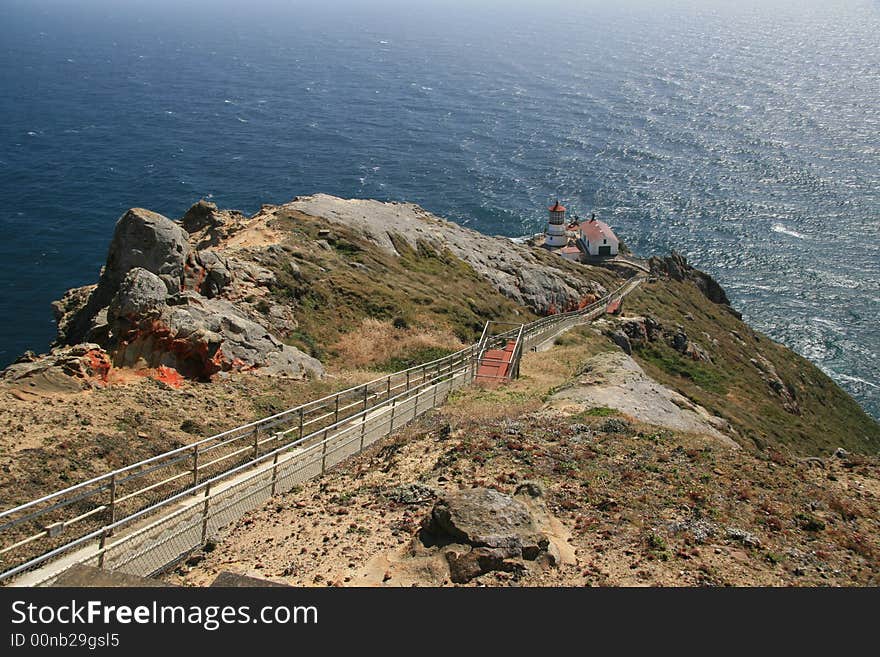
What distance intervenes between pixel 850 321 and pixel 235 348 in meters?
79.7

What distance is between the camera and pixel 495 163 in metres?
128

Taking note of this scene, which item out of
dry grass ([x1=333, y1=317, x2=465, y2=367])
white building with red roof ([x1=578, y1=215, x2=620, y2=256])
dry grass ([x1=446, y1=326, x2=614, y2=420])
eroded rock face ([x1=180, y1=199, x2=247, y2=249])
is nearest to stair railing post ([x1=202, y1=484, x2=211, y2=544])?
dry grass ([x1=446, y1=326, x2=614, y2=420])

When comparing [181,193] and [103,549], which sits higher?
[103,549]

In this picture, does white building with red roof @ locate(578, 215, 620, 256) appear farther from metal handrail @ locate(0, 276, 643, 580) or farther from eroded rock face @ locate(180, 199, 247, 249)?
eroded rock face @ locate(180, 199, 247, 249)

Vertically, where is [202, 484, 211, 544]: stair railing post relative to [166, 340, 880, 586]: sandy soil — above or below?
below

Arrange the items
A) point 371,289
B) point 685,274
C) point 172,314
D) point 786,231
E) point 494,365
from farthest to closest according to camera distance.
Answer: point 786,231 < point 685,274 < point 371,289 < point 494,365 < point 172,314

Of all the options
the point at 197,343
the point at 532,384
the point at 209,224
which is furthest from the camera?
the point at 209,224

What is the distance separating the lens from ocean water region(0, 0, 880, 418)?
8569 cm

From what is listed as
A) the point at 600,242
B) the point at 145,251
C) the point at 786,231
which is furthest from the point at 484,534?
the point at 786,231

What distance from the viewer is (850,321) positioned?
85.0m

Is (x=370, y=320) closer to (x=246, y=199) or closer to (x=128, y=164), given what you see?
(x=246, y=199)

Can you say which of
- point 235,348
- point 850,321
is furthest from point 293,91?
point 235,348

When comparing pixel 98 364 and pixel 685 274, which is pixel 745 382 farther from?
pixel 98 364

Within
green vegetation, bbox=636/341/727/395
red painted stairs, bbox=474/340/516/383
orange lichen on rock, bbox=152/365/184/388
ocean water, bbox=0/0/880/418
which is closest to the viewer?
orange lichen on rock, bbox=152/365/184/388
